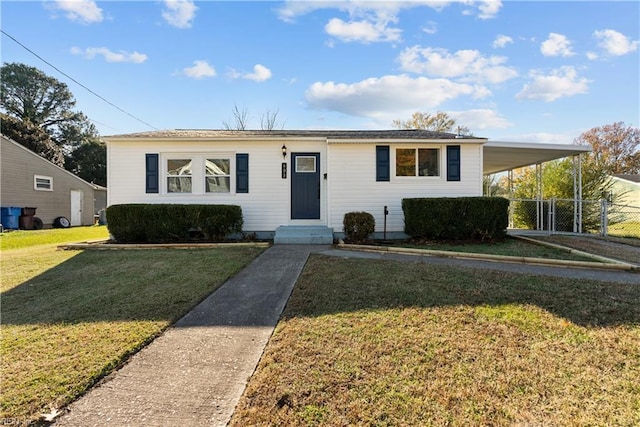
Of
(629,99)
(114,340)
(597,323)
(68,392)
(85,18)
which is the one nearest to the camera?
(68,392)

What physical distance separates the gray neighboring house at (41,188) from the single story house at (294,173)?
1066 cm

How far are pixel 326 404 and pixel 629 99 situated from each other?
19431 mm

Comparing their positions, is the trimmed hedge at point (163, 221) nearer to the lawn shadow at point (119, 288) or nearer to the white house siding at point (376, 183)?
the lawn shadow at point (119, 288)

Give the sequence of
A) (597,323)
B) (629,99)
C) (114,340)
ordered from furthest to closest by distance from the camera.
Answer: (629,99) → (597,323) → (114,340)

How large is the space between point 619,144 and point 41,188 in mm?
47982

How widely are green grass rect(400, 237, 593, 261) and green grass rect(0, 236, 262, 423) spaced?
447cm

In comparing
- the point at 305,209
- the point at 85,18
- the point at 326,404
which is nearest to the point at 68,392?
the point at 326,404

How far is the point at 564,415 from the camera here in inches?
71.3

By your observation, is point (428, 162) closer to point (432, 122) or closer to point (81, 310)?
point (81, 310)

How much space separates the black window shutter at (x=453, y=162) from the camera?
9039 mm

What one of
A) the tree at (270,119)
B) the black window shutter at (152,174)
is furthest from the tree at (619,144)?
the black window shutter at (152,174)

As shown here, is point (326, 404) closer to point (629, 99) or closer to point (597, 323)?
point (597, 323)

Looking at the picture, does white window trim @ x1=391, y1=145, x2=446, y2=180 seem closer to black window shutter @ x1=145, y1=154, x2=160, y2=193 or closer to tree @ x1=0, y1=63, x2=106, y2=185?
black window shutter @ x1=145, y1=154, x2=160, y2=193

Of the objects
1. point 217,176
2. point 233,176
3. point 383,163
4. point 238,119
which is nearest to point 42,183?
point 238,119
